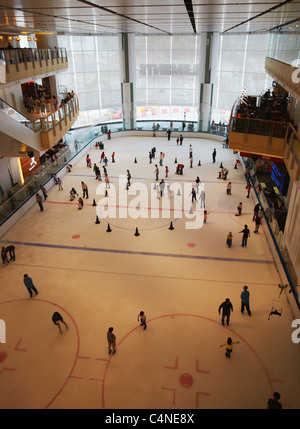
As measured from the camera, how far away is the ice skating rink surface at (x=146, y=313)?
303 inches

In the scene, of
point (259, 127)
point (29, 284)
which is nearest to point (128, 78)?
point (259, 127)

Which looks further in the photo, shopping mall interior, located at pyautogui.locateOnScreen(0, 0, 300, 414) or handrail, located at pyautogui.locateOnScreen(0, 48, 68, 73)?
handrail, located at pyautogui.locateOnScreen(0, 48, 68, 73)

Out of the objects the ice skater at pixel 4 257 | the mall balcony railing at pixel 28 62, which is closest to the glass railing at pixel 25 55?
the mall balcony railing at pixel 28 62

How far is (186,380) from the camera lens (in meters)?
7.90

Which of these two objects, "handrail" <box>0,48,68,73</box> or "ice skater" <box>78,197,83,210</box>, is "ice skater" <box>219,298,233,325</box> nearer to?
"ice skater" <box>78,197,83,210</box>

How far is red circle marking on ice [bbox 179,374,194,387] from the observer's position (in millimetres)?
7805

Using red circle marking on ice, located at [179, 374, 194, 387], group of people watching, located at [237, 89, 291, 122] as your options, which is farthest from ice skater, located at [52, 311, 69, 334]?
group of people watching, located at [237, 89, 291, 122]

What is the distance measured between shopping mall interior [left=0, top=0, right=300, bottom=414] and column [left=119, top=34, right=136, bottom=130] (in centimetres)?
792

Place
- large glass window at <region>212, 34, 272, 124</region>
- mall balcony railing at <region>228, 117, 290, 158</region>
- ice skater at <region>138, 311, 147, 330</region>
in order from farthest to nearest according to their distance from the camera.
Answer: large glass window at <region>212, 34, 272, 124</region>
mall balcony railing at <region>228, 117, 290, 158</region>
ice skater at <region>138, 311, 147, 330</region>

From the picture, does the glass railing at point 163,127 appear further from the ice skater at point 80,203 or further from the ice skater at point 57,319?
the ice skater at point 57,319

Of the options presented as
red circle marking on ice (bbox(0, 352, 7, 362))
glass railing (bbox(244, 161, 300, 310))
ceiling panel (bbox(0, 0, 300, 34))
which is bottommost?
red circle marking on ice (bbox(0, 352, 7, 362))

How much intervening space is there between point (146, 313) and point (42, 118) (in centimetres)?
1090

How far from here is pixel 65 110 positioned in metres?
18.9
